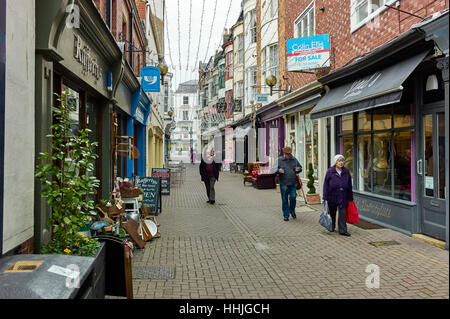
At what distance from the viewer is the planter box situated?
11.5m

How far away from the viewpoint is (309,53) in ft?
36.7

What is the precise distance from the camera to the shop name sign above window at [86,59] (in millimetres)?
5398

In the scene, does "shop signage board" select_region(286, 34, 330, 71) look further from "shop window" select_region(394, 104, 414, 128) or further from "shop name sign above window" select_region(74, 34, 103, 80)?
"shop name sign above window" select_region(74, 34, 103, 80)

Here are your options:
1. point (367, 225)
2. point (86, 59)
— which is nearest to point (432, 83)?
point (367, 225)

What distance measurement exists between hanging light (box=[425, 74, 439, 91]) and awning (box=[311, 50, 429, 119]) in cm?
43

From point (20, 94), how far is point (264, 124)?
59.0 feet

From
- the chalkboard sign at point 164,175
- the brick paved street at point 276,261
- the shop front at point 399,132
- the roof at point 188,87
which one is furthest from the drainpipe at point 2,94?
the roof at point 188,87

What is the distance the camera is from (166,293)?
4.18 metres

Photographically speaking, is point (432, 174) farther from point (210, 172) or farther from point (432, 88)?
point (210, 172)

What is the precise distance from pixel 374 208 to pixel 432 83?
10.4 feet

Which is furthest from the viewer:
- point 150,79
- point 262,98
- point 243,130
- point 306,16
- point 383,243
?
point 243,130

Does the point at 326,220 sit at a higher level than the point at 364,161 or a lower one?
lower
